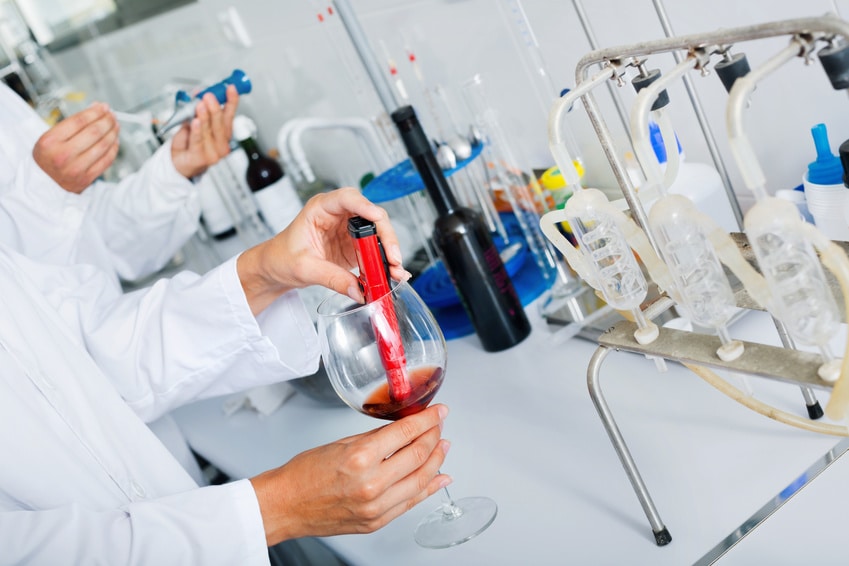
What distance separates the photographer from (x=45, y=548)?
829 millimetres

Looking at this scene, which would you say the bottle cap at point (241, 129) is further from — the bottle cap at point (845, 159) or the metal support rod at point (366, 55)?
the bottle cap at point (845, 159)

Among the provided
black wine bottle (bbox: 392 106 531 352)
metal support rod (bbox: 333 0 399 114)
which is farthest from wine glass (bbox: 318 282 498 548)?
metal support rod (bbox: 333 0 399 114)

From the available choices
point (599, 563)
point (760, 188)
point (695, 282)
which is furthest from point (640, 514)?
point (760, 188)

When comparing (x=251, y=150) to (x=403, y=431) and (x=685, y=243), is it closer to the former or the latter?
(x=403, y=431)

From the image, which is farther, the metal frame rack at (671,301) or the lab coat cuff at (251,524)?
the lab coat cuff at (251,524)

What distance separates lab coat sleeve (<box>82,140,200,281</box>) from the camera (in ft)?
5.52

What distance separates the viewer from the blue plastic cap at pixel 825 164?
86 cm

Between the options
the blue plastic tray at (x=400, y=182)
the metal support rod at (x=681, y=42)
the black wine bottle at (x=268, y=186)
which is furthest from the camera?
the black wine bottle at (x=268, y=186)

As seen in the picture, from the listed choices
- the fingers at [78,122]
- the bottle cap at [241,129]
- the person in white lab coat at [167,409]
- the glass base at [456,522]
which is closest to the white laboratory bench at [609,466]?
the glass base at [456,522]

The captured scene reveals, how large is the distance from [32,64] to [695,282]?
3546mm

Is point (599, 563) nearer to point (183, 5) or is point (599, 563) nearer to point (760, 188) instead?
point (760, 188)

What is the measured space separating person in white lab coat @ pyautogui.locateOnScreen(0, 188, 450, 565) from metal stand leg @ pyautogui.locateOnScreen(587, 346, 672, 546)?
169 millimetres

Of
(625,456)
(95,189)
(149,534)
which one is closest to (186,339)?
(149,534)

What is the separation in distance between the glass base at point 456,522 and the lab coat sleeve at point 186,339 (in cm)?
33
